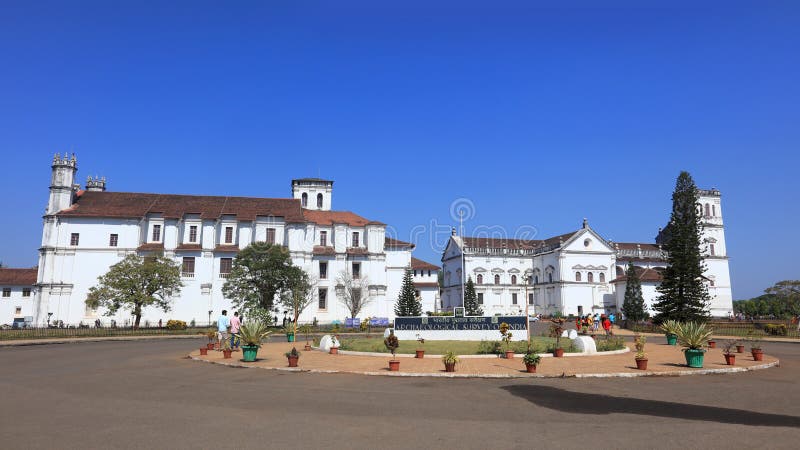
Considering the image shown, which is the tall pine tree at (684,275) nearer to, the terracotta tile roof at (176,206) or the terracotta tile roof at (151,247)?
the terracotta tile roof at (176,206)

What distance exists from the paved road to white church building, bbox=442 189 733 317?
59709mm

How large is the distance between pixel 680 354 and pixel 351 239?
45.8 meters

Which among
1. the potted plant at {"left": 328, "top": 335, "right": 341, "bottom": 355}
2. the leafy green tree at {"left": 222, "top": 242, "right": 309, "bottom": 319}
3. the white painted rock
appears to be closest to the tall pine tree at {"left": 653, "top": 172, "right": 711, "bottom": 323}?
the white painted rock

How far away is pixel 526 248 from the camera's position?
8194 cm

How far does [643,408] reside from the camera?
32.0ft

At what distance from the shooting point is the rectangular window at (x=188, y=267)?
181 ft

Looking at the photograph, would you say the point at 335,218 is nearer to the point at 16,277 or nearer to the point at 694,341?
the point at 16,277

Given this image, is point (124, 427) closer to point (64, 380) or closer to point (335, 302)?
point (64, 380)

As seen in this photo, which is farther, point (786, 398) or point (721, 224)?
point (721, 224)

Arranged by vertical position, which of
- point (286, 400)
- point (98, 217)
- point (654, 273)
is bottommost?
point (286, 400)

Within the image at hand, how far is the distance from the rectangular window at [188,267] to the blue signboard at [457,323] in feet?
120

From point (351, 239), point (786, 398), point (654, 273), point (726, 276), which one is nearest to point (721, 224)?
point (726, 276)

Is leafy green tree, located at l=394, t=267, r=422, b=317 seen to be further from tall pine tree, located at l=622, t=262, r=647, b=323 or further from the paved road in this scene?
the paved road

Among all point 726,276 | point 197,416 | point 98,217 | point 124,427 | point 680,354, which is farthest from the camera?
point 726,276
